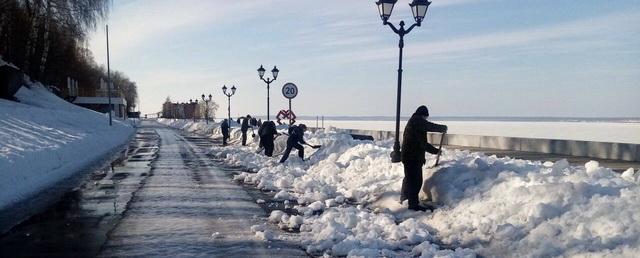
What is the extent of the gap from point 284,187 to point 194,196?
227cm

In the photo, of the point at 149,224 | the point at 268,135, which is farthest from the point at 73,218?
the point at 268,135

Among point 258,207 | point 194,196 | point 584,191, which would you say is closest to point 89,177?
point 194,196

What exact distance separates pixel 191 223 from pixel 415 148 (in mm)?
3575

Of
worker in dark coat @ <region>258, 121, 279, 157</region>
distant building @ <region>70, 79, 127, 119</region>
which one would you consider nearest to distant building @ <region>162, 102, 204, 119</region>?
distant building @ <region>70, 79, 127, 119</region>

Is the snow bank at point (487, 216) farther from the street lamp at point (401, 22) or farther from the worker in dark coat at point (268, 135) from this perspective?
the worker in dark coat at point (268, 135)

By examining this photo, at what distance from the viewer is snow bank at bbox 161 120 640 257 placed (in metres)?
5.95

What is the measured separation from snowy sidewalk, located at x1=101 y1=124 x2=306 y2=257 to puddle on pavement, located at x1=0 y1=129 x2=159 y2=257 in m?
0.27

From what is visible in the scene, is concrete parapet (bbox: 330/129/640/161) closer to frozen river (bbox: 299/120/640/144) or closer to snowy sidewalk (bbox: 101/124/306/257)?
frozen river (bbox: 299/120/640/144)

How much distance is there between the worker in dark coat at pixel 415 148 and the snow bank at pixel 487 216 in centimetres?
34

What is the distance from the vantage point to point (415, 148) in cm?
891

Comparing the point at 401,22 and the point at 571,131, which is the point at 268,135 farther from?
the point at 571,131

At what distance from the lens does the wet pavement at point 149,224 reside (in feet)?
22.2

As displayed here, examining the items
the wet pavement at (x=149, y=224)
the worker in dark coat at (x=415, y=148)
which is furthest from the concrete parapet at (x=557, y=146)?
the wet pavement at (x=149, y=224)

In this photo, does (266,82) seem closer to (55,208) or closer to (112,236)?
(55,208)
